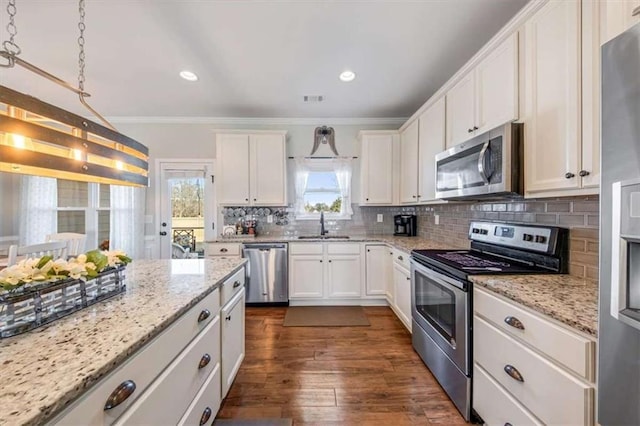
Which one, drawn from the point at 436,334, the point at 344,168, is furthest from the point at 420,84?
the point at 436,334

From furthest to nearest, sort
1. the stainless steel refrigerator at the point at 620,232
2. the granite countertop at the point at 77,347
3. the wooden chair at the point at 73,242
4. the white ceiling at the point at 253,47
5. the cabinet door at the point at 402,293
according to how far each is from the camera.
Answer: the cabinet door at the point at 402,293
the wooden chair at the point at 73,242
the white ceiling at the point at 253,47
the stainless steel refrigerator at the point at 620,232
the granite countertop at the point at 77,347

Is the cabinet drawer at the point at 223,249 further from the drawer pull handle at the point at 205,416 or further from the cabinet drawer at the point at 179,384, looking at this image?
the drawer pull handle at the point at 205,416

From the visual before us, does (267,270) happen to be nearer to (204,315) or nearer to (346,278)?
(346,278)

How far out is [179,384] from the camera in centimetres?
113

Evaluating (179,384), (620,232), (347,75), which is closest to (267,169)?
(347,75)

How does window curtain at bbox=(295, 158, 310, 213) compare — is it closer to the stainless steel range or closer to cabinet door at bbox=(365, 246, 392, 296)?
cabinet door at bbox=(365, 246, 392, 296)

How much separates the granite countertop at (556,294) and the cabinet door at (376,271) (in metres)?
2.03

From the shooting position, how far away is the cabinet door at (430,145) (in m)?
2.63

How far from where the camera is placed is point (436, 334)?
6.50 ft

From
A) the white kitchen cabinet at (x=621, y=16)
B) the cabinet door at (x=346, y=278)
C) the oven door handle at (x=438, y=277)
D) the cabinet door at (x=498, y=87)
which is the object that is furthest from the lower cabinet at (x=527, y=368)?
the cabinet door at (x=346, y=278)

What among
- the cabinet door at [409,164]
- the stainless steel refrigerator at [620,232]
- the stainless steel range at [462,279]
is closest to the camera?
the stainless steel refrigerator at [620,232]

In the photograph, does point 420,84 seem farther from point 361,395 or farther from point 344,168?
point 361,395

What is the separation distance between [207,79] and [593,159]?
3164mm

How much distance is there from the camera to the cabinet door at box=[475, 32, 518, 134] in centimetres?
168
